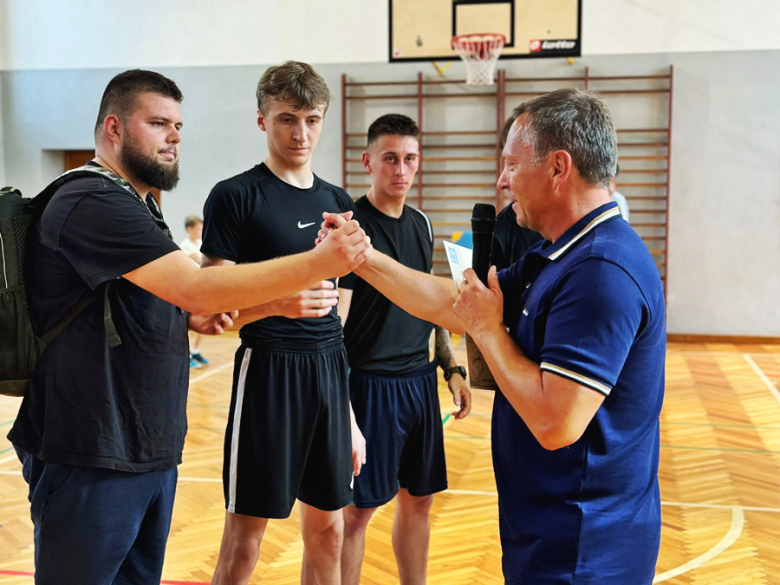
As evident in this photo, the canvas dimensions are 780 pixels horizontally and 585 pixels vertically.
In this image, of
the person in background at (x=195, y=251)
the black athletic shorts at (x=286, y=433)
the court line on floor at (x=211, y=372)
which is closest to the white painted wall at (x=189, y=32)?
the person in background at (x=195, y=251)

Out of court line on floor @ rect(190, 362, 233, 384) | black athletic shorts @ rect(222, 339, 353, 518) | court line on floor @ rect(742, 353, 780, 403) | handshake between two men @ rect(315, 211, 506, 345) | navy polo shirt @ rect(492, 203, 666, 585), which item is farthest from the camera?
court line on floor @ rect(190, 362, 233, 384)

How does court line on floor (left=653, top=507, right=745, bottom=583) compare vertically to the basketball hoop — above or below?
below

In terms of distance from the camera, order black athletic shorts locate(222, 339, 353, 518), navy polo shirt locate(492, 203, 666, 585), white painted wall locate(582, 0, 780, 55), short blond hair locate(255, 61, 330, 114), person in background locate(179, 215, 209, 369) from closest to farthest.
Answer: navy polo shirt locate(492, 203, 666, 585) → black athletic shorts locate(222, 339, 353, 518) → short blond hair locate(255, 61, 330, 114) → person in background locate(179, 215, 209, 369) → white painted wall locate(582, 0, 780, 55)

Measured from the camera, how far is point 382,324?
2891 millimetres

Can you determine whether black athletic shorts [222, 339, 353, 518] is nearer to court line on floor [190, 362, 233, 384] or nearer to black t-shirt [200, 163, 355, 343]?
black t-shirt [200, 163, 355, 343]

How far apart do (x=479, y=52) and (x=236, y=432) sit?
26.0 ft

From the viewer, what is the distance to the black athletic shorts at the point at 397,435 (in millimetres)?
2805

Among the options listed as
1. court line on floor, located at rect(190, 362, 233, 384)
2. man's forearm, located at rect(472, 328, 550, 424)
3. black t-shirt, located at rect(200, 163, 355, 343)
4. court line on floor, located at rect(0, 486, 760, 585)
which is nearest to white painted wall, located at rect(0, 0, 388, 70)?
court line on floor, located at rect(190, 362, 233, 384)

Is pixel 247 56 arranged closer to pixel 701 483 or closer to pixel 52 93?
pixel 52 93

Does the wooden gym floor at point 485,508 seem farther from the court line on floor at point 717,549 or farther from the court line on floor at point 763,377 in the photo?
the court line on floor at point 763,377

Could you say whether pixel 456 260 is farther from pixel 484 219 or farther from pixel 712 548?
pixel 712 548

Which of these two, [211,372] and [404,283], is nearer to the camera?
[404,283]

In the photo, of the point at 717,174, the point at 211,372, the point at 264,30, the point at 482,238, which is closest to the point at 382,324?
the point at 482,238

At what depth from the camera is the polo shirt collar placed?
1.61 meters
